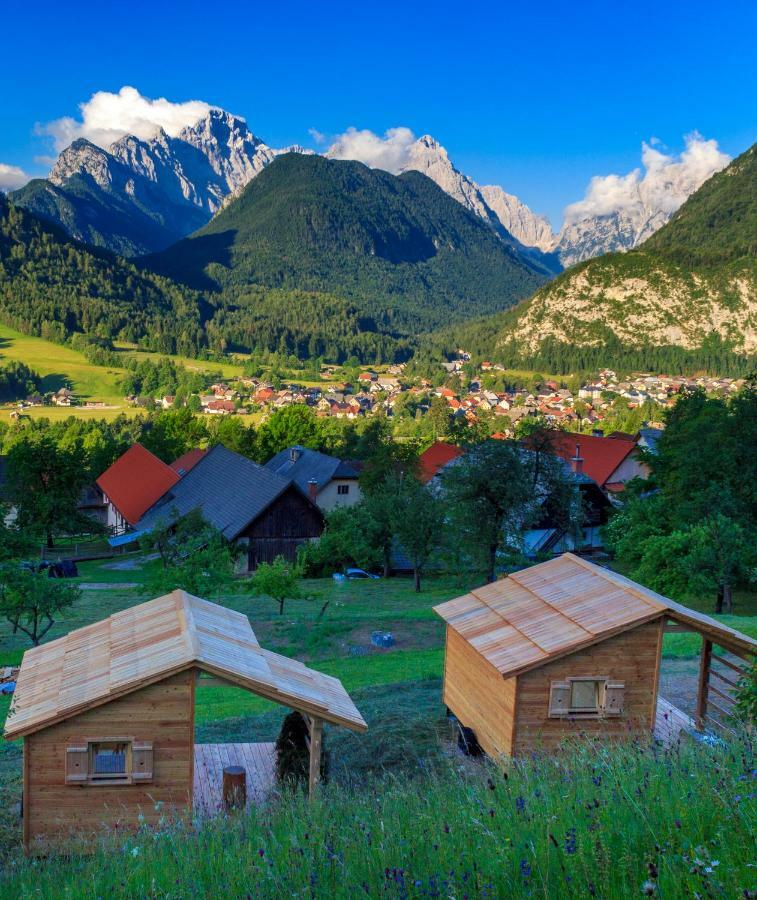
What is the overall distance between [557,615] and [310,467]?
167ft

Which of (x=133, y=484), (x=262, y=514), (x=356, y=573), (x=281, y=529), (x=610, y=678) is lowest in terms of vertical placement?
(x=356, y=573)

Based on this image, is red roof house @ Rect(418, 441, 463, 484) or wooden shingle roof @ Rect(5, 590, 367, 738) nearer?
wooden shingle roof @ Rect(5, 590, 367, 738)

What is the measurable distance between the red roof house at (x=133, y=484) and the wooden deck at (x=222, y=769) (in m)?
45.1

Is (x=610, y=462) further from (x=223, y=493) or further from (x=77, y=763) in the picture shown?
(x=77, y=763)

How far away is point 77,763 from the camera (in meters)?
11.4

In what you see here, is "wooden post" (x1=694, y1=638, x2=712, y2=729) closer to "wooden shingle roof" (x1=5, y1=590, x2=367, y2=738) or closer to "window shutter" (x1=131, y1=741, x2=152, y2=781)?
"wooden shingle roof" (x1=5, y1=590, x2=367, y2=738)

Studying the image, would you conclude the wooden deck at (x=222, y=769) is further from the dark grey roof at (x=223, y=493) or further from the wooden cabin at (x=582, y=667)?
the dark grey roof at (x=223, y=493)

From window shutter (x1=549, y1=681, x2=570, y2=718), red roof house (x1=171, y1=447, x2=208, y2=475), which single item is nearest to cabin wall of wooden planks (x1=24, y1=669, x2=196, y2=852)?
window shutter (x1=549, y1=681, x2=570, y2=718)

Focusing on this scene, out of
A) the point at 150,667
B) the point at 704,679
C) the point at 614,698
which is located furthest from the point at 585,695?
the point at 150,667

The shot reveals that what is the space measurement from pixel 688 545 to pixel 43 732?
29089 mm

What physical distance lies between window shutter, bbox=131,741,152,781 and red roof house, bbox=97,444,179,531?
47442mm

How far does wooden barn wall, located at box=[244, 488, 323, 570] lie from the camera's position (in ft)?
160

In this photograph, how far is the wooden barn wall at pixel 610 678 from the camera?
44.3 feet

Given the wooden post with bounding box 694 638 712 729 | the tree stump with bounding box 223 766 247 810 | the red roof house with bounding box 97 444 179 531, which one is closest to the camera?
the tree stump with bounding box 223 766 247 810
